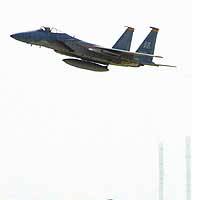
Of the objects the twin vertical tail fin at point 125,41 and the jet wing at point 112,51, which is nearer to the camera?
the jet wing at point 112,51

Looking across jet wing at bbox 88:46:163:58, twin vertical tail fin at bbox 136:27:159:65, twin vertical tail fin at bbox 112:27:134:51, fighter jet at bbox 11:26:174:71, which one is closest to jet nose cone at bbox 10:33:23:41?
fighter jet at bbox 11:26:174:71

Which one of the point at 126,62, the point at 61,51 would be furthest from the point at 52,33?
the point at 126,62

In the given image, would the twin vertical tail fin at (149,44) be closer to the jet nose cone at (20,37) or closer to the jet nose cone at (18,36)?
the jet nose cone at (20,37)

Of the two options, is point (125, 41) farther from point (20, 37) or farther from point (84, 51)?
point (20, 37)

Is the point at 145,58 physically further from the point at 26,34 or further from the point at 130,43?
the point at 26,34

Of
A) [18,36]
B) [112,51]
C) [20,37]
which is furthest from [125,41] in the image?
[18,36]

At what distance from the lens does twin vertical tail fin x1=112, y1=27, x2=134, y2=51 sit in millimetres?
83519

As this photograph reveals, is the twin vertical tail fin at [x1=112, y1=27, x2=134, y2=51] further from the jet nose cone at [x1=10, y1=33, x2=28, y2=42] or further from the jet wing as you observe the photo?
the jet nose cone at [x1=10, y1=33, x2=28, y2=42]

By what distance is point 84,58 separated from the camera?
258 ft

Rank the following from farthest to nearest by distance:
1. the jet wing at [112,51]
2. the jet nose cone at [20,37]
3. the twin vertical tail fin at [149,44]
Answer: the twin vertical tail fin at [149,44] → the jet wing at [112,51] → the jet nose cone at [20,37]

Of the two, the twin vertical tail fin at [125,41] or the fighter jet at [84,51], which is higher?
the twin vertical tail fin at [125,41]

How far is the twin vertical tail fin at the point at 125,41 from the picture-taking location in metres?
83.5

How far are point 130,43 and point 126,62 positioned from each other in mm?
5007

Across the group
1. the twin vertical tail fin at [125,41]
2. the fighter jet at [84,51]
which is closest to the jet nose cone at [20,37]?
the fighter jet at [84,51]
